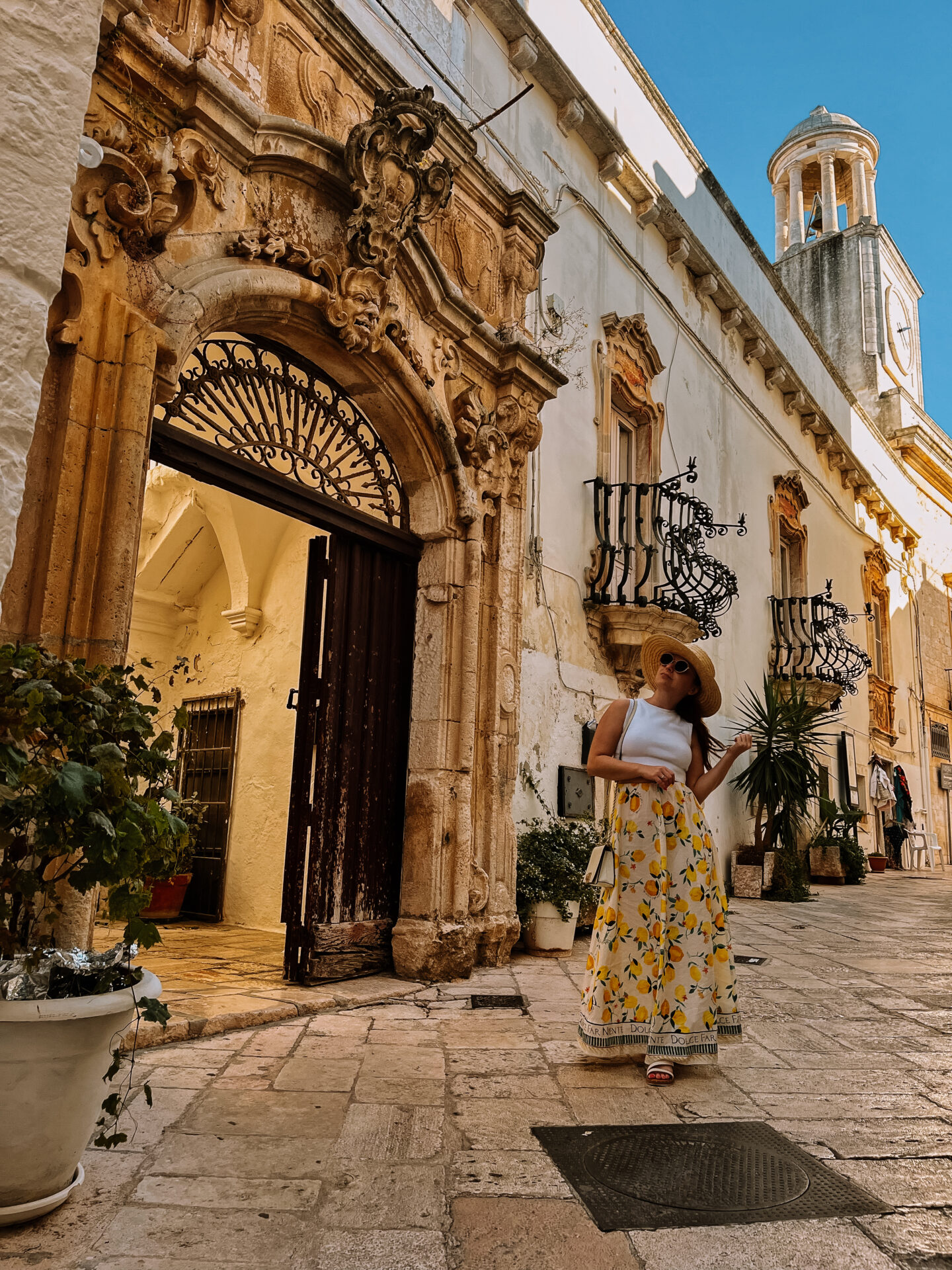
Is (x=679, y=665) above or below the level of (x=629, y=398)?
below

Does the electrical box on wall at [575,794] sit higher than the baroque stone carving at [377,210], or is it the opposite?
the baroque stone carving at [377,210]

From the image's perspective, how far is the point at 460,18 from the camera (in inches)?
285

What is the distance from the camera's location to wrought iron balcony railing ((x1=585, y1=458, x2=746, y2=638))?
327 inches

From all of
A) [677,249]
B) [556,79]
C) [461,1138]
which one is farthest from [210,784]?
[677,249]

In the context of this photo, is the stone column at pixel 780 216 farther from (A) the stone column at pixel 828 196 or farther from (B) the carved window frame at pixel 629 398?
(B) the carved window frame at pixel 629 398

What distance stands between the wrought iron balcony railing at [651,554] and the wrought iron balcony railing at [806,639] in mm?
3773

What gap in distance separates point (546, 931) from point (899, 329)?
2164cm

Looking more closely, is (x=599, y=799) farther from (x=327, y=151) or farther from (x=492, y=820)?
(x=327, y=151)

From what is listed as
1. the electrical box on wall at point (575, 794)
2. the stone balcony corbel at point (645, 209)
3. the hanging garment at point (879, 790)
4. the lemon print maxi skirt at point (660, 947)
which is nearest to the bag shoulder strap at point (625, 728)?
the lemon print maxi skirt at point (660, 947)

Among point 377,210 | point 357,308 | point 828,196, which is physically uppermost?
point 828,196

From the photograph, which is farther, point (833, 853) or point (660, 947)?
point (833, 853)

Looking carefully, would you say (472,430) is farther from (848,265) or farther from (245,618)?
(848,265)

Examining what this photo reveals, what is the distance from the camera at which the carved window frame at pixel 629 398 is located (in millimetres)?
8812

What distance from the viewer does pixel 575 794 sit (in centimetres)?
755
